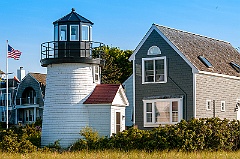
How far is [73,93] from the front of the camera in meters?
33.9

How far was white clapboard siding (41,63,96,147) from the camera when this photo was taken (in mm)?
33750

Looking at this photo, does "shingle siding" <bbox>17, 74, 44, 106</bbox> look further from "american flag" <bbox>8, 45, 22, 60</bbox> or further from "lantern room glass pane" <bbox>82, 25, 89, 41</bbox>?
"lantern room glass pane" <bbox>82, 25, 89, 41</bbox>

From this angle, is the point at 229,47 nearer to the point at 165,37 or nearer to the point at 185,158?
the point at 165,37

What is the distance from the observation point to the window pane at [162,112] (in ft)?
118

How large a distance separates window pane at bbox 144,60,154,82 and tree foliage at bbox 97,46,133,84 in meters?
20.3

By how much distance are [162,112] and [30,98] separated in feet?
113

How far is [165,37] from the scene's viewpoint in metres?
36.3

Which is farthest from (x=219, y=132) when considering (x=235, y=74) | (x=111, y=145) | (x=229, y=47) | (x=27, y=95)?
(x=27, y=95)

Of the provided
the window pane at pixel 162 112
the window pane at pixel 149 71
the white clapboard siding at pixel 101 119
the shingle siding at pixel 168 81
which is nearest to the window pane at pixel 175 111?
the window pane at pixel 162 112

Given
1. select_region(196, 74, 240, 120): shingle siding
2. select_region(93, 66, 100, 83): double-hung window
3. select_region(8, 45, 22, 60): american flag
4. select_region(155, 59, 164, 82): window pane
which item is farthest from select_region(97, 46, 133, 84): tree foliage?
select_region(93, 66, 100, 83): double-hung window

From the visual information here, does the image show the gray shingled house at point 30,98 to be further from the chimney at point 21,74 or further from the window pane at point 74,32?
the window pane at point 74,32

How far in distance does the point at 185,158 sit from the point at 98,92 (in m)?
11.6

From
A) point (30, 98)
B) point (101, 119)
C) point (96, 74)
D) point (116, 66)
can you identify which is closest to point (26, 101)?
point (30, 98)

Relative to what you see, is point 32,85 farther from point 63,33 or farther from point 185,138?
point 185,138
